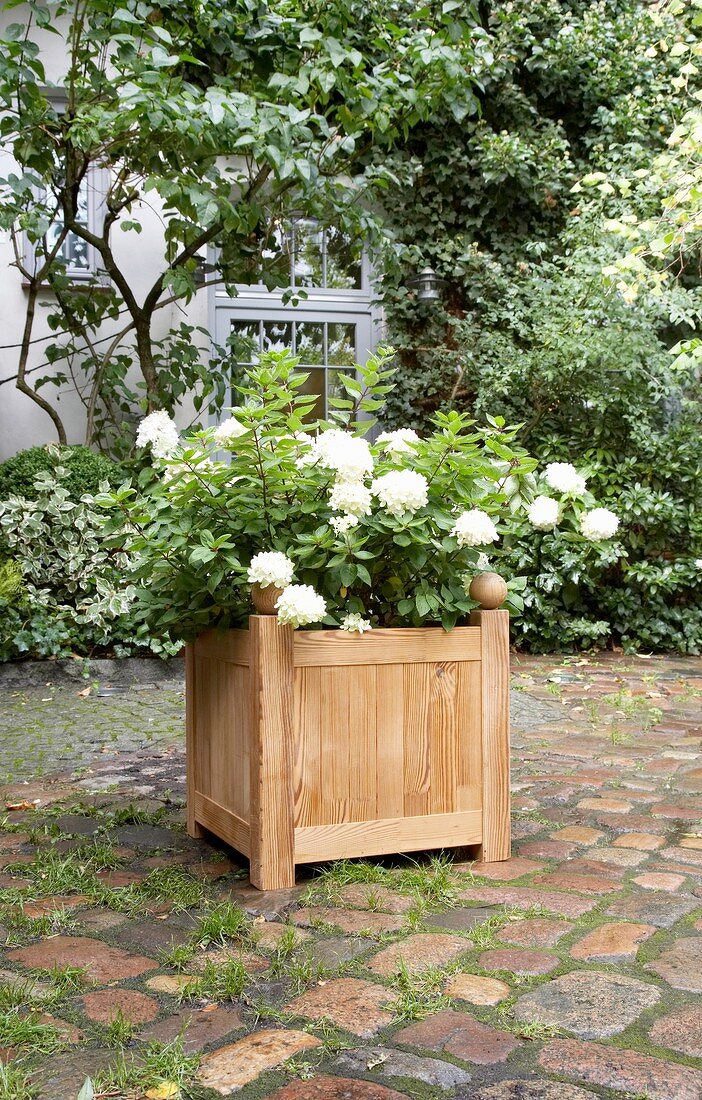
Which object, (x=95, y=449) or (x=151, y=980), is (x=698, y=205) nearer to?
(x=95, y=449)

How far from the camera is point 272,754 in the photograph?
2492mm

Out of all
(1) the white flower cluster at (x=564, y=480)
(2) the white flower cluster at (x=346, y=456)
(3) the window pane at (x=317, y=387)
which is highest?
(3) the window pane at (x=317, y=387)

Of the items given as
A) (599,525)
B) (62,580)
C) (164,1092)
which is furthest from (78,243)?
(164,1092)

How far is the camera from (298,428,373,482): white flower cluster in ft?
8.18

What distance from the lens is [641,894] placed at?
2.52 meters

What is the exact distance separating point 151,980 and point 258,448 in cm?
128

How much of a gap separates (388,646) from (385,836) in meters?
0.52

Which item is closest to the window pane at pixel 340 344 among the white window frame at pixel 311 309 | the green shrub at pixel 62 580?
the white window frame at pixel 311 309

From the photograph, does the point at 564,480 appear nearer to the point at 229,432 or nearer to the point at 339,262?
the point at 229,432

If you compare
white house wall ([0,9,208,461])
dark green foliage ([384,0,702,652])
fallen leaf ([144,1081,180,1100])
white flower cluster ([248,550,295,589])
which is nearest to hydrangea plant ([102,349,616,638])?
white flower cluster ([248,550,295,589])

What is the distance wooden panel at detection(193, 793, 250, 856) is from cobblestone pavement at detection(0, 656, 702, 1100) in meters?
0.08

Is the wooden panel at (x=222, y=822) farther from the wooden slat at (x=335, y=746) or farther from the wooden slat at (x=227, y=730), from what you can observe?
the wooden slat at (x=335, y=746)

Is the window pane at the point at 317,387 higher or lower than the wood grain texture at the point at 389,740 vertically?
higher

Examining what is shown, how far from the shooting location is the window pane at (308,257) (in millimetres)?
9625
